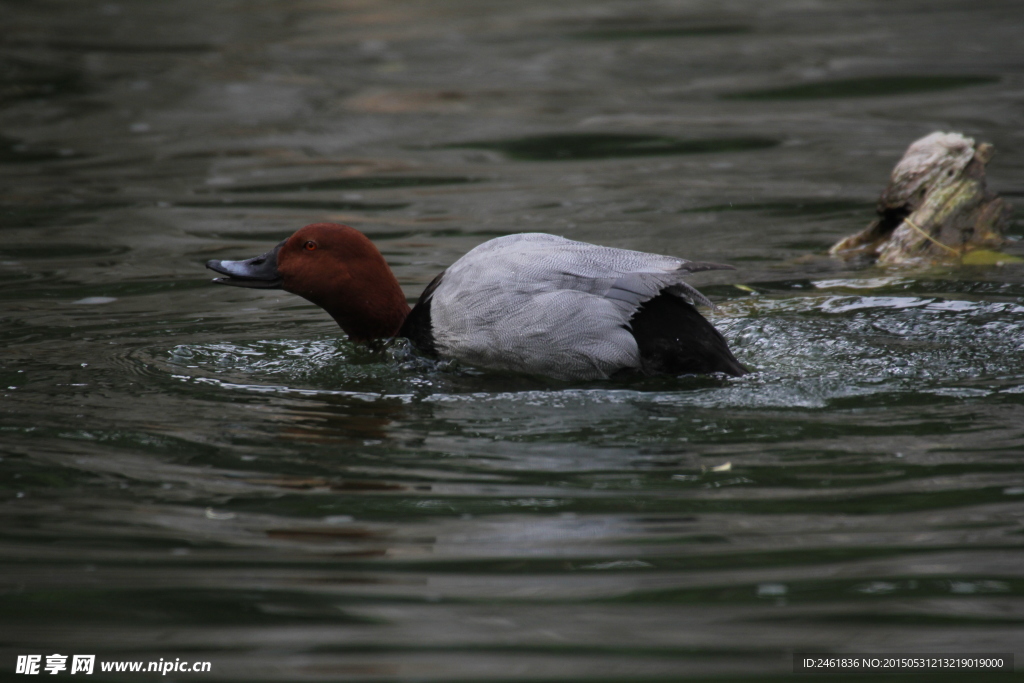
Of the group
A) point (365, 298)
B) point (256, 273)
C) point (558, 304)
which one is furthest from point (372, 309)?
point (558, 304)

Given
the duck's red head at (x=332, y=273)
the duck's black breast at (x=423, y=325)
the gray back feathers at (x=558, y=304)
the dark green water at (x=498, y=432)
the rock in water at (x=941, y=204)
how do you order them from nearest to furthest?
the dark green water at (x=498, y=432) → the gray back feathers at (x=558, y=304) → the duck's black breast at (x=423, y=325) → the duck's red head at (x=332, y=273) → the rock in water at (x=941, y=204)

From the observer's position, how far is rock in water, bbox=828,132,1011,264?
22.1 feet

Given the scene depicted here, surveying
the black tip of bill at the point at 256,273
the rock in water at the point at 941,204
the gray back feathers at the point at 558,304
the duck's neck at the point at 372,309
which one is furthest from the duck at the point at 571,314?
the rock in water at the point at 941,204

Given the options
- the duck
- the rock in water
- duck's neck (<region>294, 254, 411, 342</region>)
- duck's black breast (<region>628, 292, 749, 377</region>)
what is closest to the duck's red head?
duck's neck (<region>294, 254, 411, 342</region>)

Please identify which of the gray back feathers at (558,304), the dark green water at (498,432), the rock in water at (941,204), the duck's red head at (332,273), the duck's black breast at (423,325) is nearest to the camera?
the dark green water at (498,432)

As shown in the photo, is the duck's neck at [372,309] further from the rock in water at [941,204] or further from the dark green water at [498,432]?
the rock in water at [941,204]

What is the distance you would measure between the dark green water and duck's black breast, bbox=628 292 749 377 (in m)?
0.08

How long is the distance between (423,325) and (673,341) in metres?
1.13

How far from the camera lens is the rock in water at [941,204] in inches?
265

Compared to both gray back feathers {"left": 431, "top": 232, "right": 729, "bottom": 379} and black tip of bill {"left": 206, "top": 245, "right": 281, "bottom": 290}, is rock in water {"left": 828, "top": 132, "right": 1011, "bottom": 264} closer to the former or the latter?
gray back feathers {"left": 431, "top": 232, "right": 729, "bottom": 379}

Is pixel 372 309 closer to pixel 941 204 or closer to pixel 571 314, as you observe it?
pixel 571 314

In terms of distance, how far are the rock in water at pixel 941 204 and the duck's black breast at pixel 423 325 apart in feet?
10.1

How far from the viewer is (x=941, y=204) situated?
22.3 feet

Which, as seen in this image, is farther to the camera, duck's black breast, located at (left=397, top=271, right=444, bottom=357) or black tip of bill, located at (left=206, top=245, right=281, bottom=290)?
black tip of bill, located at (left=206, top=245, right=281, bottom=290)
